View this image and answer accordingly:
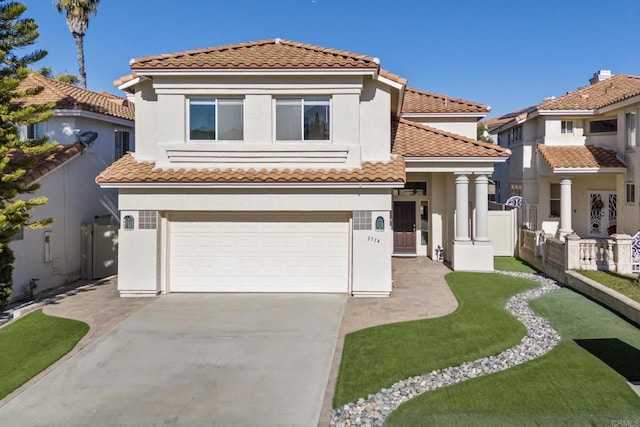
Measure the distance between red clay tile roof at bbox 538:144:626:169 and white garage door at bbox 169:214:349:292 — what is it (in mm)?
12018

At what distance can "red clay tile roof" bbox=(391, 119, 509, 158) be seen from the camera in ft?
59.0

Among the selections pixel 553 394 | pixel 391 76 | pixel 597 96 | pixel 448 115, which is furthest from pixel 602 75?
pixel 553 394

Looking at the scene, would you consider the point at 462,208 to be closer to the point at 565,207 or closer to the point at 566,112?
the point at 565,207

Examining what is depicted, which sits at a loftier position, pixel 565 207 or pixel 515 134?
pixel 515 134

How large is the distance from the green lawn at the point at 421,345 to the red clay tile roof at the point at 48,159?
995cm

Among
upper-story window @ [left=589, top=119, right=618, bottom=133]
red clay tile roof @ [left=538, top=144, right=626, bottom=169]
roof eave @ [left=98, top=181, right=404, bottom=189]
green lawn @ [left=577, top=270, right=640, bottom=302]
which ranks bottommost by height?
green lawn @ [left=577, top=270, right=640, bottom=302]

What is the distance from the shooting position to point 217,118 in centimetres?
1474

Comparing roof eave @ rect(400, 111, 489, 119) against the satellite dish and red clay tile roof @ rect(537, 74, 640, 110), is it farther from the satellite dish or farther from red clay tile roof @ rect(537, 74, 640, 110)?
the satellite dish

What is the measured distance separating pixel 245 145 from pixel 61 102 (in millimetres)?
8512

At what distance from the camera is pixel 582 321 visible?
1164cm

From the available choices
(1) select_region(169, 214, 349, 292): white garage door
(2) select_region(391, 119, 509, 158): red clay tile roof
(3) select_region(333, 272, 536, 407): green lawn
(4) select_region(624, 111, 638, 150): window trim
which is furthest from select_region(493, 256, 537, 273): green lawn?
(1) select_region(169, 214, 349, 292): white garage door

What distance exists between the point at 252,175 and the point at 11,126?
239 inches

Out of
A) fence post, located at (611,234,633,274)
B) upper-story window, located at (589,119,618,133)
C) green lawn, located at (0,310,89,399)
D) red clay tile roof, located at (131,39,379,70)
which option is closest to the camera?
green lawn, located at (0,310,89,399)

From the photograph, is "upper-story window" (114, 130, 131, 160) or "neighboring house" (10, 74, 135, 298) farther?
"upper-story window" (114, 130, 131, 160)
